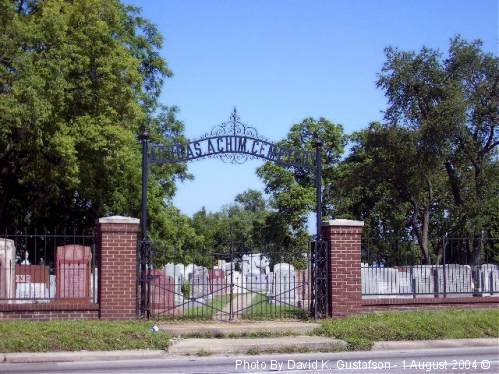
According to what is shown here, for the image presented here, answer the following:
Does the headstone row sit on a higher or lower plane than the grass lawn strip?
higher

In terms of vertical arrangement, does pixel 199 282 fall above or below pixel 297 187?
below

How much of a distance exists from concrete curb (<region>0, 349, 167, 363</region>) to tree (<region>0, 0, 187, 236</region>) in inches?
462

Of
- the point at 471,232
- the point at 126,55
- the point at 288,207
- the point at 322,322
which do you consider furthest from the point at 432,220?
the point at 322,322

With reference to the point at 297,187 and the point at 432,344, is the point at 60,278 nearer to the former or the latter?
the point at 432,344

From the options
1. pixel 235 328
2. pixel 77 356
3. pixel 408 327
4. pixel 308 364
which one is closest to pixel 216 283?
pixel 235 328

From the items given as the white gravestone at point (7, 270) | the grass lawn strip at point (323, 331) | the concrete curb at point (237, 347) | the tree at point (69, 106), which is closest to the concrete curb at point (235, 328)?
the grass lawn strip at point (323, 331)

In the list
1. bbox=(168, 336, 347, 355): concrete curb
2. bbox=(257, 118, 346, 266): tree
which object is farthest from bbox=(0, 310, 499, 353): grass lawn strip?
bbox=(257, 118, 346, 266): tree

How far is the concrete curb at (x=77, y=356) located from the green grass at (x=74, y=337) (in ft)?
0.77

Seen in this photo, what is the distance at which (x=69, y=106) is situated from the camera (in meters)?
27.5

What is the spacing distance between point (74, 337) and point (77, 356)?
75cm

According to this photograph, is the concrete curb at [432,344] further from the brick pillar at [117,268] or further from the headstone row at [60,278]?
the headstone row at [60,278]

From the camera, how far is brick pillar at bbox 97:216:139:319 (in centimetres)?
1497

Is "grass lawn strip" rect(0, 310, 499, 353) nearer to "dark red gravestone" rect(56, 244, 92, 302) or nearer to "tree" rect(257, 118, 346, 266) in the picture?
"dark red gravestone" rect(56, 244, 92, 302)

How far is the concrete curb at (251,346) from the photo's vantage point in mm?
13000
